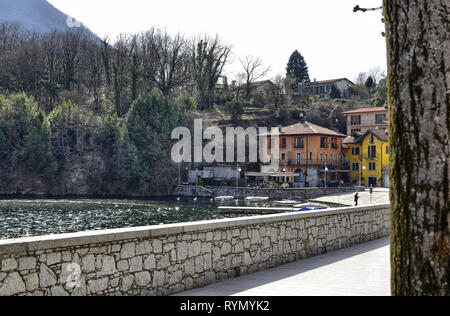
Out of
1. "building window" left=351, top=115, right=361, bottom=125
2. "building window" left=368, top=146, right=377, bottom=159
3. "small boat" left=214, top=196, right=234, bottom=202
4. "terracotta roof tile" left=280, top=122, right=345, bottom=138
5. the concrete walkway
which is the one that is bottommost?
"small boat" left=214, top=196, right=234, bottom=202

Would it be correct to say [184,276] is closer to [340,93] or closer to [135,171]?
[135,171]

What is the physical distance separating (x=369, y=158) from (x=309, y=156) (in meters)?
8.11

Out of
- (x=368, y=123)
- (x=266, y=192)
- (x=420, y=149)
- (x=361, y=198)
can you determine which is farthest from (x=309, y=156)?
(x=420, y=149)

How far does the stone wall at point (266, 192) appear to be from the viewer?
66.8 m

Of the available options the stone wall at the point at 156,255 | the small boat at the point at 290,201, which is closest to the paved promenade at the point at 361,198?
the small boat at the point at 290,201

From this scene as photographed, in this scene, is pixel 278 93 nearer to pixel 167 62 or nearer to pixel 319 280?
pixel 167 62

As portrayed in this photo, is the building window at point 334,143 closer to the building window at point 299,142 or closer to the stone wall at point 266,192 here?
the building window at point 299,142

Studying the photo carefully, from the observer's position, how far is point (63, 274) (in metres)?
5.80

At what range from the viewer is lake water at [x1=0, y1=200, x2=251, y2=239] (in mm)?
37719

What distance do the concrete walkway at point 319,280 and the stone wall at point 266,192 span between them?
56582 mm

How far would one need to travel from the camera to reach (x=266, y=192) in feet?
223

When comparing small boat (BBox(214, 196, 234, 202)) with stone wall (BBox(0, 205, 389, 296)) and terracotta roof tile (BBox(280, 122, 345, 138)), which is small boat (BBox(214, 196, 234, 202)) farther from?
stone wall (BBox(0, 205, 389, 296))

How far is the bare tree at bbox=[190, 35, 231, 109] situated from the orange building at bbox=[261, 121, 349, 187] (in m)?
17.9

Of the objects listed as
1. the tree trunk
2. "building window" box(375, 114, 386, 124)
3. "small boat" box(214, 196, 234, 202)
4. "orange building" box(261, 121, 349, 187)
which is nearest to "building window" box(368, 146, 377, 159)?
"orange building" box(261, 121, 349, 187)
